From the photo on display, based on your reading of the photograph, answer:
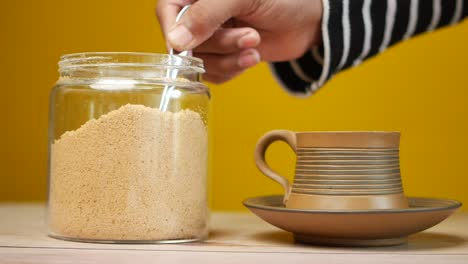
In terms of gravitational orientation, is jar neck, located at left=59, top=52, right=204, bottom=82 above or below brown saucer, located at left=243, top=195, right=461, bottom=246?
above

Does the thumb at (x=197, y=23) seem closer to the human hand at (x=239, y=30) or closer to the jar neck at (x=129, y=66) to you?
the human hand at (x=239, y=30)

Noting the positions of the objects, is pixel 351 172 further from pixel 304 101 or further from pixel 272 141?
pixel 304 101

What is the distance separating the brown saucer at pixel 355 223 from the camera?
0.58 m

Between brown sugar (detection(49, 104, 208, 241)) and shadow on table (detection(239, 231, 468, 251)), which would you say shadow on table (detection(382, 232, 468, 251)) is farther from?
brown sugar (detection(49, 104, 208, 241))

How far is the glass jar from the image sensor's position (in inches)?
24.6

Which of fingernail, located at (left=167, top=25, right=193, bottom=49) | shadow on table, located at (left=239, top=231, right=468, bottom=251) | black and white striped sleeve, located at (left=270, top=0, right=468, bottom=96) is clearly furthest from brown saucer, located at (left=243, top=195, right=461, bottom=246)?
black and white striped sleeve, located at (left=270, top=0, right=468, bottom=96)

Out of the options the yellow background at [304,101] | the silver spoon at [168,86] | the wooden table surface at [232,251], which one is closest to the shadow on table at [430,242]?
the wooden table surface at [232,251]

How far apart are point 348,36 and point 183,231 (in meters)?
0.54

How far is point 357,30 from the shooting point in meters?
1.07

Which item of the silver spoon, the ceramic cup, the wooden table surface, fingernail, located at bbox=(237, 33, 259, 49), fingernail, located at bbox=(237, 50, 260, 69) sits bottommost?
the wooden table surface

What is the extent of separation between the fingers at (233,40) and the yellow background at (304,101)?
0.86 m

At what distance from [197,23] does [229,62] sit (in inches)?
12.7

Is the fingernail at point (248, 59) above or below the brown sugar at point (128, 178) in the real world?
above

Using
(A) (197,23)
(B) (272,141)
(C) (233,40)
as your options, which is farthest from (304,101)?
(B) (272,141)
